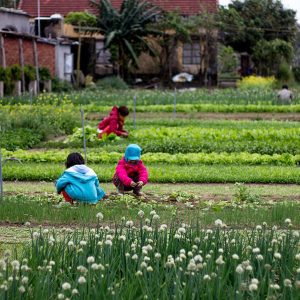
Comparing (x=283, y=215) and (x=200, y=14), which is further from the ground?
(x=200, y=14)

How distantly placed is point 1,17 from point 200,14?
13.5 metres

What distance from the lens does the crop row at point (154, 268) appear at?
19.7ft

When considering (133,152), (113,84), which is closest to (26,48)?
(113,84)

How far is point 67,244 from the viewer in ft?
23.9

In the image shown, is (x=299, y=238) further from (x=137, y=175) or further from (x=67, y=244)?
(x=137, y=175)

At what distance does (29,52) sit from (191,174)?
25.6m

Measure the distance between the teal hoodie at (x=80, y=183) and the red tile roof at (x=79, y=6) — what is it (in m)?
42.2

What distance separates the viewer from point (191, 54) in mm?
53781

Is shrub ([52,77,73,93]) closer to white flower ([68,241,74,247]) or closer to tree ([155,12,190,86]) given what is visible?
tree ([155,12,190,86])

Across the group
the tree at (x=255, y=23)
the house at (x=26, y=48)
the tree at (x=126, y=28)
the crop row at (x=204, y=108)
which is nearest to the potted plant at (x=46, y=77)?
the house at (x=26, y=48)

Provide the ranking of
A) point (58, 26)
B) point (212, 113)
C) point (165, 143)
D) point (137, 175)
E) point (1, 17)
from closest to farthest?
point (137, 175)
point (165, 143)
point (212, 113)
point (1, 17)
point (58, 26)

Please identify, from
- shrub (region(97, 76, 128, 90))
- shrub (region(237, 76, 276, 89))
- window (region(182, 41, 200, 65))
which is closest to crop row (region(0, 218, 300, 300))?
shrub (region(237, 76, 276, 89))

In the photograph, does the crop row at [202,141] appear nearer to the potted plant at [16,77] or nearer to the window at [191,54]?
the potted plant at [16,77]

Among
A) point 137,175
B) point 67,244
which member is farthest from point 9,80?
point 67,244
